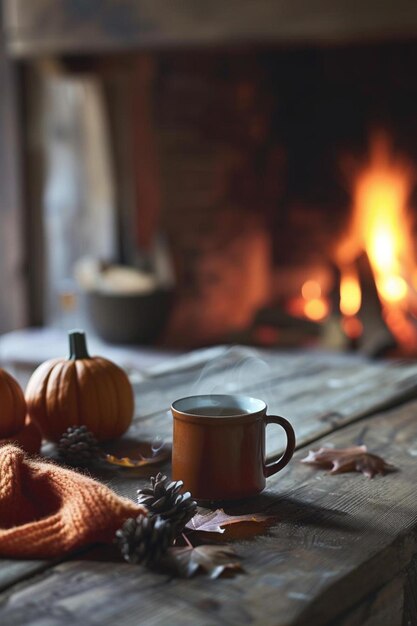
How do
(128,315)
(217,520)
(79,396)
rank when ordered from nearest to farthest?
(217,520) < (79,396) < (128,315)

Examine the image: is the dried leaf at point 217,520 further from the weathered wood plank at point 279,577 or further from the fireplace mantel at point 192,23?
the fireplace mantel at point 192,23

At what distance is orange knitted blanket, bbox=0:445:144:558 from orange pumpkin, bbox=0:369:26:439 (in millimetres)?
130

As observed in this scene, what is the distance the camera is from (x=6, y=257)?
264 centimetres

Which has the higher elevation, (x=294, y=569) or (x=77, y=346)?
A: (x=77, y=346)

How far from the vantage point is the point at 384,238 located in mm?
2797

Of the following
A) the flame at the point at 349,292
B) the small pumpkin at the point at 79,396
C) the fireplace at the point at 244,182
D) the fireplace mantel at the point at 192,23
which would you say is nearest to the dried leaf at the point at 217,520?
the small pumpkin at the point at 79,396

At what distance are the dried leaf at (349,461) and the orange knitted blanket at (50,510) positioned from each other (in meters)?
0.28

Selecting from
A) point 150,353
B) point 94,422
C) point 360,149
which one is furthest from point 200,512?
point 360,149

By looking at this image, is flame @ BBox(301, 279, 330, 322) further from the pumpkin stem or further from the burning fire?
the pumpkin stem

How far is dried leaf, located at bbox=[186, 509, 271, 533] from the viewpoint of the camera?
0.68m

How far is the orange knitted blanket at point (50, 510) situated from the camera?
63cm

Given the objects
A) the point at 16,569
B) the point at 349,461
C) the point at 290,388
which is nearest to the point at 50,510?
the point at 16,569

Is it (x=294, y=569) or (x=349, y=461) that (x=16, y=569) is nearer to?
(x=294, y=569)

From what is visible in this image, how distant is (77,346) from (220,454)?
300mm
